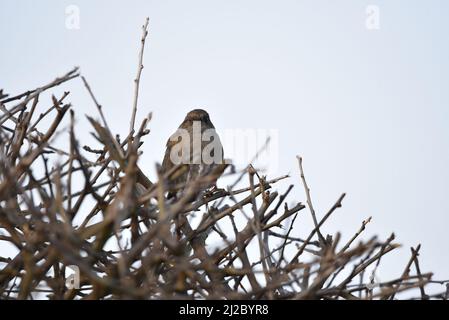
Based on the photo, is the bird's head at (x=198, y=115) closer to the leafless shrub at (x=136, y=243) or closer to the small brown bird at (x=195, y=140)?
the small brown bird at (x=195, y=140)

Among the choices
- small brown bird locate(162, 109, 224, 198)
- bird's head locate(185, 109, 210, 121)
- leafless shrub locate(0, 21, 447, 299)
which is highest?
bird's head locate(185, 109, 210, 121)

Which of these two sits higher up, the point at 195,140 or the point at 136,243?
the point at 195,140

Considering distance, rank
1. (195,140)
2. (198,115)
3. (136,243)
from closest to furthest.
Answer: (136,243)
(195,140)
(198,115)

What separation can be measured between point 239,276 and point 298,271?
0.36 meters

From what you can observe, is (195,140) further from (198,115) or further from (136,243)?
(136,243)

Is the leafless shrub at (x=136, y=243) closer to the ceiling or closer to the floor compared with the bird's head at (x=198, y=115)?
closer to the floor

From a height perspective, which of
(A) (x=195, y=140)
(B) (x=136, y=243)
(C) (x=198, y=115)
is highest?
(C) (x=198, y=115)

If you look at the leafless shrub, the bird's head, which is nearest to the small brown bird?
the bird's head

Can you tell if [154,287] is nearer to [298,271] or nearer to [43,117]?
[298,271]

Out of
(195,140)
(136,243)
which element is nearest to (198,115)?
(195,140)

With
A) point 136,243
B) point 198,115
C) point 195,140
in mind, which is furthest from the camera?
point 198,115

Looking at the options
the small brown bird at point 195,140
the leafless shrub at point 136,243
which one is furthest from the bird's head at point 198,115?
the leafless shrub at point 136,243

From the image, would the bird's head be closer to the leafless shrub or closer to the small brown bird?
the small brown bird
